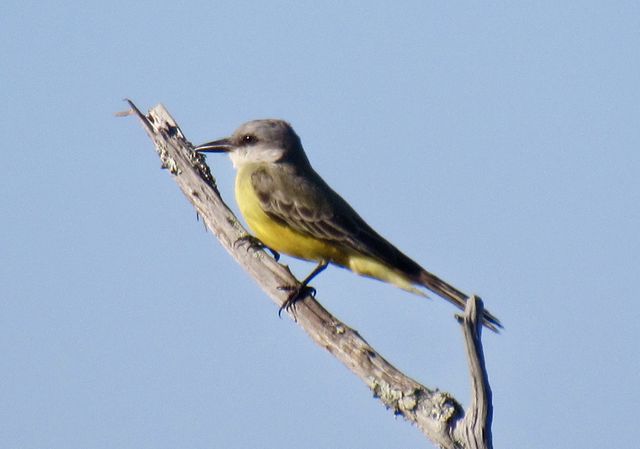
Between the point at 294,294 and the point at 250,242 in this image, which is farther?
the point at 250,242

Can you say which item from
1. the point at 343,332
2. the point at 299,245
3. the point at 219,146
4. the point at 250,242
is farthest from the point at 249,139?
the point at 343,332

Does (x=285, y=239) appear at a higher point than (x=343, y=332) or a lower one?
higher

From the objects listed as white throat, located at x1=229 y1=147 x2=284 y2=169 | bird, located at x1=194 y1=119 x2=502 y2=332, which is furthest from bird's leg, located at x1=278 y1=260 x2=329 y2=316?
white throat, located at x1=229 y1=147 x2=284 y2=169

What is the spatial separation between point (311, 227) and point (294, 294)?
1197 mm

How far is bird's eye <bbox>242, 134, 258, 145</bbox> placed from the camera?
1162 centimetres

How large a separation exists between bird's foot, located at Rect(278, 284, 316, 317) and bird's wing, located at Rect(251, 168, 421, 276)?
85cm

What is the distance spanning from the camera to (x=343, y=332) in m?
8.63

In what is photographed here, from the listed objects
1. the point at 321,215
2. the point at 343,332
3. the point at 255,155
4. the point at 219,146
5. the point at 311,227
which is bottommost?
the point at 343,332

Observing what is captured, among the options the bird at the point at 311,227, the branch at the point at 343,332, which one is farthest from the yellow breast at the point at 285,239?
the branch at the point at 343,332

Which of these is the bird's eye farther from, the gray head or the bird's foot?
the bird's foot

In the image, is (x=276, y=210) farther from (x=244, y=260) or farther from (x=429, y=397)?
(x=429, y=397)

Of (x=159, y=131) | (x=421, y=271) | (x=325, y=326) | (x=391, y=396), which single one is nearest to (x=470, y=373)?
(x=391, y=396)

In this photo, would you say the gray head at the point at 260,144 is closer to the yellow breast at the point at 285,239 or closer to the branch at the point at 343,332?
the branch at the point at 343,332

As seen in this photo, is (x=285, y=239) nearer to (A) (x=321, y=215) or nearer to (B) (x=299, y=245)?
(B) (x=299, y=245)
